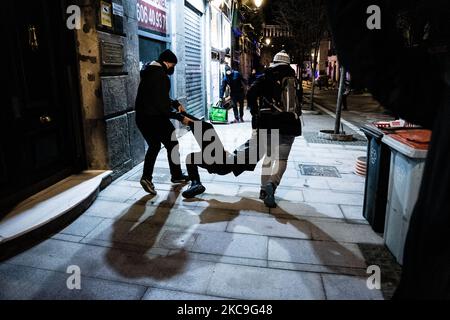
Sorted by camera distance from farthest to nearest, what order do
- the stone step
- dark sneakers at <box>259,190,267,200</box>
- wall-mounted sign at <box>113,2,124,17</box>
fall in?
wall-mounted sign at <box>113,2,124,17</box>, dark sneakers at <box>259,190,267,200</box>, the stone step

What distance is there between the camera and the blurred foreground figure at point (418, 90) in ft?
4.08

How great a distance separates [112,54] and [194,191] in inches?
104

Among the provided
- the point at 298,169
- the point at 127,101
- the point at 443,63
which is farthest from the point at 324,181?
the point at 443,63

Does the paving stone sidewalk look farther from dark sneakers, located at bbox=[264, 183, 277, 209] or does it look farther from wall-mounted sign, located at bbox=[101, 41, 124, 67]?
wall-mounted sign, located at bbox=[101, 41, 124, 67]

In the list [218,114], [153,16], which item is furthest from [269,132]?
[218,114]

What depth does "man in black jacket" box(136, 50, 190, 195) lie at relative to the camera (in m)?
5.14

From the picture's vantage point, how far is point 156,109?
517 cm

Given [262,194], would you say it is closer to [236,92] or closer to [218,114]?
[218,114]

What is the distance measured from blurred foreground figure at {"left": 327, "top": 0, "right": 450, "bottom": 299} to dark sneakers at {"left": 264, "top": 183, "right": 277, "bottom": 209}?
3605 mm

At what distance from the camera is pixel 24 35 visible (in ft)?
15.0

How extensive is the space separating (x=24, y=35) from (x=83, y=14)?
100cm

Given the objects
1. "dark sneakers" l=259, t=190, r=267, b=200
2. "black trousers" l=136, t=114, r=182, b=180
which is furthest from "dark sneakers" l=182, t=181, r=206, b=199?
"dark sneakers" l=259, t=190, r=267, b=200
